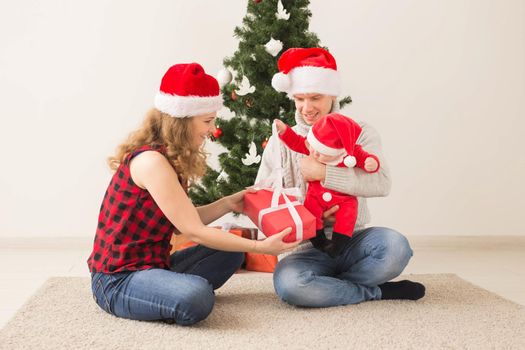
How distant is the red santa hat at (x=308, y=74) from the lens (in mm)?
2459

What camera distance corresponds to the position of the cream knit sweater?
2244mm

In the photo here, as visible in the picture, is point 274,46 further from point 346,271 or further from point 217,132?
point 346,271

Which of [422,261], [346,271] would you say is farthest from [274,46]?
[422,261]

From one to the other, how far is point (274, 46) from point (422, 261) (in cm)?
142

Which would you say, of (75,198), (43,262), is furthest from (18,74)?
(43,262)

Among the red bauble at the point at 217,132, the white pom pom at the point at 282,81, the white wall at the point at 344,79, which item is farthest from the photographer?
the white wall at the point at 344,79

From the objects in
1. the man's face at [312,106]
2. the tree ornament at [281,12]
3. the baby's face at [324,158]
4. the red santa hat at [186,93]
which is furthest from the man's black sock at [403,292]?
the tree ornament at [281,12]

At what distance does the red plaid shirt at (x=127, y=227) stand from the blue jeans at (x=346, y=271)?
1.66ft

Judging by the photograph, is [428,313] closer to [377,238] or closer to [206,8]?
[377,238]

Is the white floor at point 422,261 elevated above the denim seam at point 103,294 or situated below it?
below

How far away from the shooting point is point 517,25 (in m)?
3.89

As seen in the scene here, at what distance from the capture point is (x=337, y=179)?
2236mm

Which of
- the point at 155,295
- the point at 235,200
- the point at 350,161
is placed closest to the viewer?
the point at 155,295

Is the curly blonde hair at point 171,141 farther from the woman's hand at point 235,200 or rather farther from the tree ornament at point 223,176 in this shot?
the tree ornament at point 223,176
